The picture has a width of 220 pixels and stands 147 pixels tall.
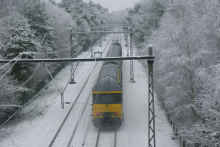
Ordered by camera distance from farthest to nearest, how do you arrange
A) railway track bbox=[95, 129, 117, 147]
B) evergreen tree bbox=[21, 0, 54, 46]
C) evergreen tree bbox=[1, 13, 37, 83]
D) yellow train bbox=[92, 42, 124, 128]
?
evergreen tree bbox=[21, 0, 54, 46], evergreen tree bbox=[1, 13, 37, 83], yellow train bbox=[92, 42, 124, 128], railway track bbox=[95, 129, 117, 147]

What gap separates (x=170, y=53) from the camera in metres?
13.9

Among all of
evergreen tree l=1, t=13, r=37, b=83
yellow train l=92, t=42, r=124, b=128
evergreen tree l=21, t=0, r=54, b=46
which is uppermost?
evergreen tree l=21, t=0, r=54, b=46

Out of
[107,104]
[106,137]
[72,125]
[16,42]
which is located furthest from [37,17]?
[106,137]

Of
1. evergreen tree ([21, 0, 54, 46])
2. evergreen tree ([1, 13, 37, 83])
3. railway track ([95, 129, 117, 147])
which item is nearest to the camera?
railway track ([95, 129, 117, 147])

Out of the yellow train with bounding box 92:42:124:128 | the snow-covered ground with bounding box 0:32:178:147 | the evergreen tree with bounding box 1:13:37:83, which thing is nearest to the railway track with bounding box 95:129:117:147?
the snow-covered ground with bounding box 0:32:178:147

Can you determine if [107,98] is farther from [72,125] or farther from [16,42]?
[16,42]

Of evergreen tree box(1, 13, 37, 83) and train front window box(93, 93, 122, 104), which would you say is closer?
train front window box(93, 93, 122, 104)

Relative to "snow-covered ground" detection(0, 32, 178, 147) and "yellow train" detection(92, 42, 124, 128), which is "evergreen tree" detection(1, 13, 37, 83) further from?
"yellow train" detection(92, 42, 124, 128)

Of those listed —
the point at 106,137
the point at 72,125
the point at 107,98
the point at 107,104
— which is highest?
the point at 107,98

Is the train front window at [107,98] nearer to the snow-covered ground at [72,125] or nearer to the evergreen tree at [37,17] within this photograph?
the snow-covered ground at [72,125]

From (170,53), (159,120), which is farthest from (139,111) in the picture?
(170,53)

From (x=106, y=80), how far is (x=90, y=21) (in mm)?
43330

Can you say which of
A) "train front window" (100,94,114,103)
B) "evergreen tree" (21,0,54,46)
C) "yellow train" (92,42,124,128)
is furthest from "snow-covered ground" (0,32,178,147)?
"evergreen tree" (21,0,54,46)

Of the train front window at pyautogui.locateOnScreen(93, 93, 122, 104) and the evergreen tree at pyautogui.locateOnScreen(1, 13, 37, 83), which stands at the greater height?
the evergreen tree at pyautogui.locateOnScreen(1, 13, 37, 83)
